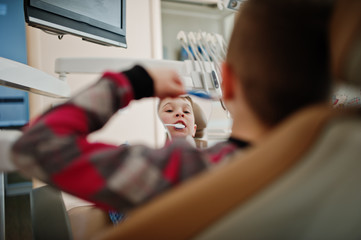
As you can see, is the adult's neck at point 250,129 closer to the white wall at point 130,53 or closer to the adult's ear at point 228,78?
the adult's ear at point 228,78

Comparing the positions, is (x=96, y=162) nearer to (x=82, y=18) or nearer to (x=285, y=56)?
(x=285, y=56)

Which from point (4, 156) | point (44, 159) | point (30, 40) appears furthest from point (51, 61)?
point (44, 159)

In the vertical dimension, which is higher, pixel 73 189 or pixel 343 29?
pixel 343 29

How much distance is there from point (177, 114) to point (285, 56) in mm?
901

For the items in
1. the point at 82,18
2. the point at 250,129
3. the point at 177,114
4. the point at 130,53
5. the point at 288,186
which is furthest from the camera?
the point at 130,53

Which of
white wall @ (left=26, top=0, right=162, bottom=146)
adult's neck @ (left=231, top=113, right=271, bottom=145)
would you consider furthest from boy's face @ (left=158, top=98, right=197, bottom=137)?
adult's neck @ (left=231, top=113, right=271, bottom=145)

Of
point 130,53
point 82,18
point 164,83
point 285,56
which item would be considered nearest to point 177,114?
point 82,18

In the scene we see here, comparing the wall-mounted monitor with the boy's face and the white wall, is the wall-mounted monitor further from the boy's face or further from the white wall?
the white wall

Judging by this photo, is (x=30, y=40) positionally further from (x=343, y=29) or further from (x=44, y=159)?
(x=343, y=29)

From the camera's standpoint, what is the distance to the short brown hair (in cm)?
35

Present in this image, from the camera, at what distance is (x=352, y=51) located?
0.96 ft

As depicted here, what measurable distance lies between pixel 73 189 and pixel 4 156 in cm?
16

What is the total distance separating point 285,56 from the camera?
35cm

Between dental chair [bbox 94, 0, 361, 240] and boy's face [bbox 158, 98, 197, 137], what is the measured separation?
2.99 ft
